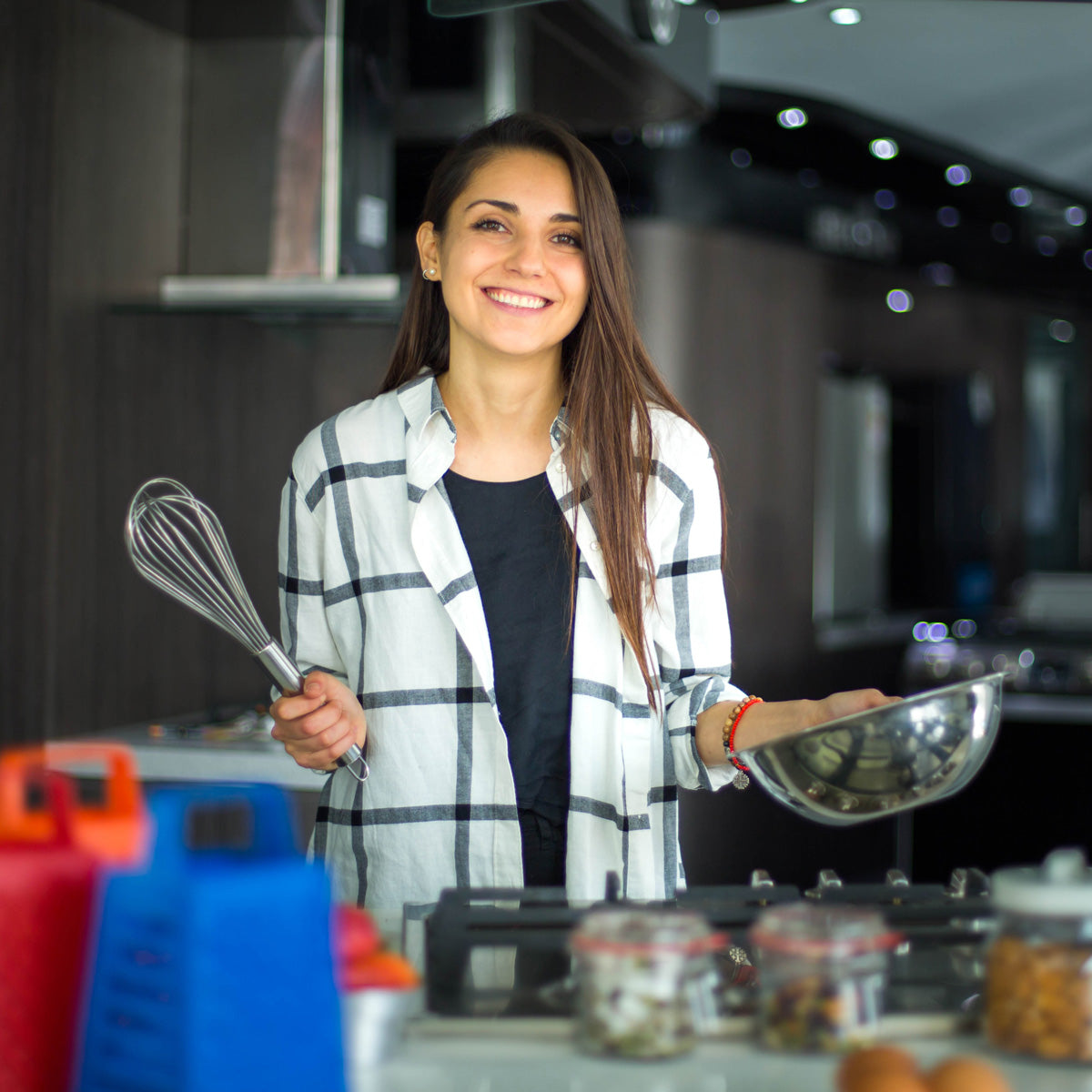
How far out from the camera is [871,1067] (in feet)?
2.29

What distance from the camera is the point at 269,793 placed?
0.77 m

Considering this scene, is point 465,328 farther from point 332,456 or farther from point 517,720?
point 517,720

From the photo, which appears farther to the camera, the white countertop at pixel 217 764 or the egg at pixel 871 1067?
the white countertop at pixel 217 764

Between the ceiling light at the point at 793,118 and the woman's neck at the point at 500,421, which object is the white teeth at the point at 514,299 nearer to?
the woman's neck at the point at 500,421

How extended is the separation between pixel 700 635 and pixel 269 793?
2.20 ft

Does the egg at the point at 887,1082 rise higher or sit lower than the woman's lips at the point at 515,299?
lower

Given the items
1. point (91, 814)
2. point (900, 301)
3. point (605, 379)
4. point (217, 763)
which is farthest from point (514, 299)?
point (900, 301)

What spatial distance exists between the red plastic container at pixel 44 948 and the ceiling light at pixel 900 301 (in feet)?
14.0

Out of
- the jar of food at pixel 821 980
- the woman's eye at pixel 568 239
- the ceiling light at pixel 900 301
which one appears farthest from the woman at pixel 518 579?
the ceiling light at pixel 900 301

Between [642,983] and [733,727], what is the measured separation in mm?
477

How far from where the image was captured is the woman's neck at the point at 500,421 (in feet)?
4.58

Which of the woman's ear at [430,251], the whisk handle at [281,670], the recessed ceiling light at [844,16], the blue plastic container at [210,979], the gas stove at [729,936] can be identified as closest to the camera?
the blue plastic container at [210,979]

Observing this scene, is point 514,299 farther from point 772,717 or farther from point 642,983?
point 642,983

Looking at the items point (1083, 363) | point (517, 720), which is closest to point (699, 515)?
point (517, 720)
